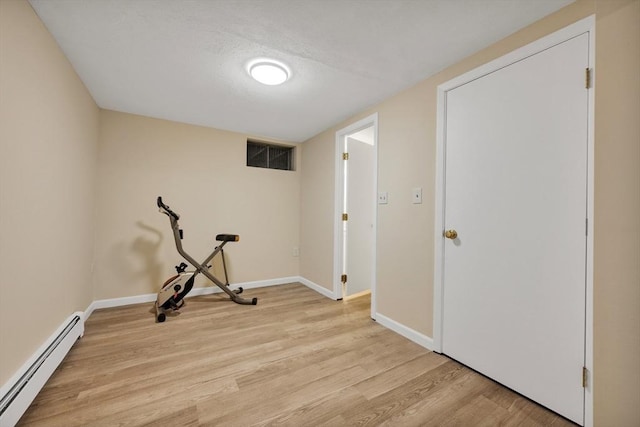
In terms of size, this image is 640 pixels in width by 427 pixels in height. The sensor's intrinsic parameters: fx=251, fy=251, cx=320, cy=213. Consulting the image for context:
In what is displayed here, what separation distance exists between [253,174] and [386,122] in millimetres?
2089

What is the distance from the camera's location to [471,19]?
4.90 feet

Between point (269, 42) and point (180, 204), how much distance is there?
238 cm

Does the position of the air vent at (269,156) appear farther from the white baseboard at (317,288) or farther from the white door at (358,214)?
the white baseboard at (317,288)

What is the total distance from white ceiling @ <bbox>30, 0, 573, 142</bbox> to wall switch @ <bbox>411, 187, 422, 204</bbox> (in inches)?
37.7

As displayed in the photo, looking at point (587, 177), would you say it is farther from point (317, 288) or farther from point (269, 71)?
point (317, 288)

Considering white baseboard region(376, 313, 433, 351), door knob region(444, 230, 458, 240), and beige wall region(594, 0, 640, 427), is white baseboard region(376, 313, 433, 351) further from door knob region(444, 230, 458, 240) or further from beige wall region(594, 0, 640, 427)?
beige wall region(594, 0, 640, 427)

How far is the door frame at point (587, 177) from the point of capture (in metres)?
1.28

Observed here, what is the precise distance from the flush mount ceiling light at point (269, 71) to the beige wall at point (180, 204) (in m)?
1.68

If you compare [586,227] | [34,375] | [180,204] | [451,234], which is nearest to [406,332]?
[451,234]

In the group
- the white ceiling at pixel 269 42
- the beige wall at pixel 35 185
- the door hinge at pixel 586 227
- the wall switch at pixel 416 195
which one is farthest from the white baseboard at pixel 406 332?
the beige wall at pixel 35 185

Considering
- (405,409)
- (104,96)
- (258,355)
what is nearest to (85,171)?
(104,96)

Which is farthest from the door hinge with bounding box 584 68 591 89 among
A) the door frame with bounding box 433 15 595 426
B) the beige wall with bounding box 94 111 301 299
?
the beige wall with bounding box 94 111 301 299

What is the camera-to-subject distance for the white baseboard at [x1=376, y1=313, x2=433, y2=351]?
6.82 feet

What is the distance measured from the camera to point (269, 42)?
1.71m
